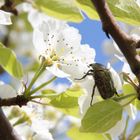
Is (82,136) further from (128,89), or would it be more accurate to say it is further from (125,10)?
(125,10)

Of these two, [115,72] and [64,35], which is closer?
[115,72]

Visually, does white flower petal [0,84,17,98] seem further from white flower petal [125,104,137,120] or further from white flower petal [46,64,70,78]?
white flower petal [125,104,137,120]

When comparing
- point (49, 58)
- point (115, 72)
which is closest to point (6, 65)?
point (49, 58)

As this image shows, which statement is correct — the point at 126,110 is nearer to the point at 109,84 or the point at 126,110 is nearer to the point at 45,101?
the point at 109,84

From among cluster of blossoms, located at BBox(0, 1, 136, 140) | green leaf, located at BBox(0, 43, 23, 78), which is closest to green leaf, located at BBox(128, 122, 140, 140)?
cluster of blossoms, located at BBox(0, 1, 136, 140)

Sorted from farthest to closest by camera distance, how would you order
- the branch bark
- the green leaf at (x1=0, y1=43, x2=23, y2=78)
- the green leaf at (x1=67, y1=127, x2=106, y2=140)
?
the green leaf at (x1=67, y1=127, x2=106, y2=140), the green leaf at (x1=0, y1=43, x2=23, y2=78), the branch bark

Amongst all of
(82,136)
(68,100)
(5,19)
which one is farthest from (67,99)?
(5,19)
